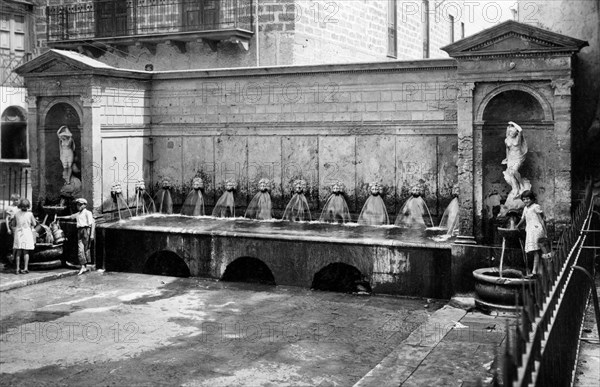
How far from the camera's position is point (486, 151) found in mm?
13125

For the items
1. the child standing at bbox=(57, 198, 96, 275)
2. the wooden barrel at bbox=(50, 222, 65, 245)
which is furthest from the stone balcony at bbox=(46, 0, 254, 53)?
the wooden barrel at bbox=(50, 222, 65, 245)

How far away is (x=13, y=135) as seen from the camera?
26.0 meters

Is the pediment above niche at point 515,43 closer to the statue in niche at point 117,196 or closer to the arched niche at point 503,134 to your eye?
the arched niche at point 503,134

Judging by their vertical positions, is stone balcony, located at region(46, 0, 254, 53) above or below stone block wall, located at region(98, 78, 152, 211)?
above

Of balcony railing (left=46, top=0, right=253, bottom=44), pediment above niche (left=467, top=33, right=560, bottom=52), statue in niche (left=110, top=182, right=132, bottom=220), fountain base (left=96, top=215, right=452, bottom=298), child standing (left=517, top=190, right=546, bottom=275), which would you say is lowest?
fountain base (left=96, top=215, right=452, bottom=298)

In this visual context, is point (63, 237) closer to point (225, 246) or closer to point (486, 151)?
point (225, 246)

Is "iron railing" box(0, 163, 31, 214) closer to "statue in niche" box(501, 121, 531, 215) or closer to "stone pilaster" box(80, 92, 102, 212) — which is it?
"stone pilaster" box(80, 92, 102, 212)

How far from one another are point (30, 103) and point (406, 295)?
9.96 meters

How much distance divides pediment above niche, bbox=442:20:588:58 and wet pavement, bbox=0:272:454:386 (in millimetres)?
4306

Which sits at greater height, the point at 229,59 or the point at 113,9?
the point at 113,9

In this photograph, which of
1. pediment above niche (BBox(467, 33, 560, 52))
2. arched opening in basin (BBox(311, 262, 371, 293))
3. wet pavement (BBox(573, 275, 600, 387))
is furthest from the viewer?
arched opening in basin (BBox(311, 262, 371, 293))

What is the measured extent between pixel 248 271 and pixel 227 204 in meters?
2.74

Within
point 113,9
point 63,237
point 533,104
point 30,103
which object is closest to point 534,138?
point 533,104

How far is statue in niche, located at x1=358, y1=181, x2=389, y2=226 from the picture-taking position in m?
15.9
